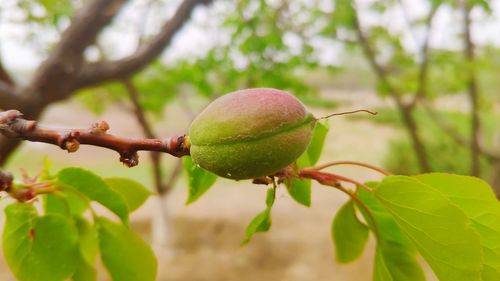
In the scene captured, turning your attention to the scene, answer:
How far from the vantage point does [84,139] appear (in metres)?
0.54

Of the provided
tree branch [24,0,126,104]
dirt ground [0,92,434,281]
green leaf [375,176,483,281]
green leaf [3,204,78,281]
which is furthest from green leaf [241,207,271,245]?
dirt ground [0,92,434,281]

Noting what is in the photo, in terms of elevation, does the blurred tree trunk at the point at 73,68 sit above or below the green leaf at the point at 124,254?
above

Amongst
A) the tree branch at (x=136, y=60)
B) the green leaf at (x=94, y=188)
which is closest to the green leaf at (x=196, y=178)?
the green leaf at (x=94, y=188)

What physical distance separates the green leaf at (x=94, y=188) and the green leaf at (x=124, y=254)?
0.20ft

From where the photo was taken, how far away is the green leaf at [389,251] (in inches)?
27.8

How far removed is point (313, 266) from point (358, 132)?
27.8 feet

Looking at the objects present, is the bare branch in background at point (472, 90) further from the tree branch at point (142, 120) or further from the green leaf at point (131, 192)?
the green leaf at point (131, 192)

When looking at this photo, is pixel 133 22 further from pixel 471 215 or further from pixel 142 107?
pixel 471 215

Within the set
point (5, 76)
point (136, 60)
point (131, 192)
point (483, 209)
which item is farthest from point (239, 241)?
point (483, 209)

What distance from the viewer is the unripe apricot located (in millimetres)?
506

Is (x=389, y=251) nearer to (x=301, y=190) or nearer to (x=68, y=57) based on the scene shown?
(x=301, y=190)

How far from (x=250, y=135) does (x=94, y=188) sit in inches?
13.4

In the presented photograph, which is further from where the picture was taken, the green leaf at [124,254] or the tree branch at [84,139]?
the green leaf at [124,254]

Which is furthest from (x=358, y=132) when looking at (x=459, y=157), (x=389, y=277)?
(x=389, y=277)
